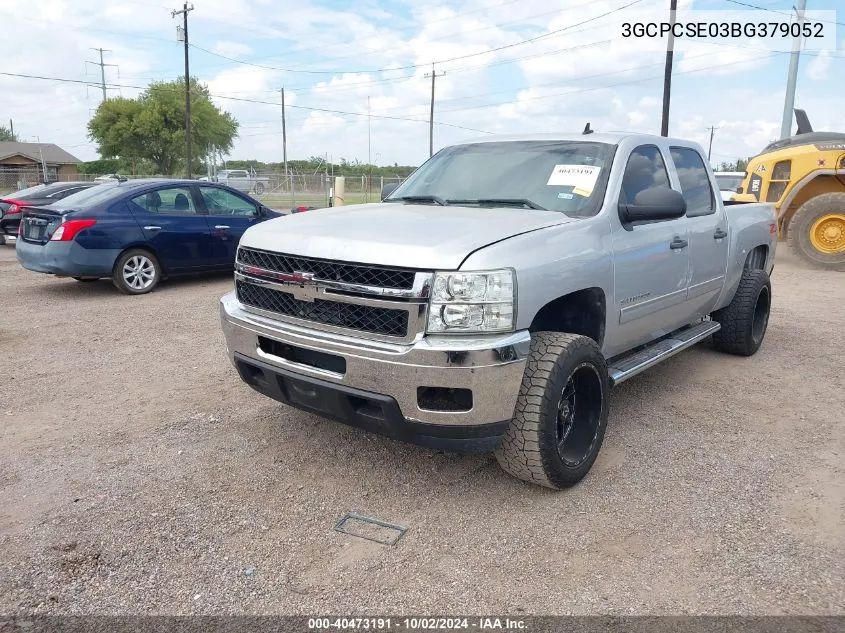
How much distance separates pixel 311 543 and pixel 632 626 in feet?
4.59

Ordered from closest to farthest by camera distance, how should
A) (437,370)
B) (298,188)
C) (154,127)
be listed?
(437,370), (298,188), (154,127)

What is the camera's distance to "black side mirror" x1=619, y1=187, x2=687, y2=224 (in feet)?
12.5

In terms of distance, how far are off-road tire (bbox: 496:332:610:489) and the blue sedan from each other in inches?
276

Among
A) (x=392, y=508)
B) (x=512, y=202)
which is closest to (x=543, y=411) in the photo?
(x=392, y=508)

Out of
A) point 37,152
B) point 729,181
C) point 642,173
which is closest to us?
point 642,173

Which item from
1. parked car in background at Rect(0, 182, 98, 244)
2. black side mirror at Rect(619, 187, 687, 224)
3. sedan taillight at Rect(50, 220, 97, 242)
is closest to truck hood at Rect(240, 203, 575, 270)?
black side mirror at Rect(619, 187, 687, 224)

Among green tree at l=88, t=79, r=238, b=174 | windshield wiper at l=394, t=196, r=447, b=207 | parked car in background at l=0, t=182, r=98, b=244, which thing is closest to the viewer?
windshield wiper at l=394, t=196, r=447, b=207

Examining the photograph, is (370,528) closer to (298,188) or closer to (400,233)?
(400,233)

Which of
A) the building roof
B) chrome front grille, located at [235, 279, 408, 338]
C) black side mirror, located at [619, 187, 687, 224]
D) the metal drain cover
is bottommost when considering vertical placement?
the metal drain cover

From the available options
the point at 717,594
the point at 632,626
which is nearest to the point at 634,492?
the point at 717,594

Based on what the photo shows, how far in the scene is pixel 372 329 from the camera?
312 cm

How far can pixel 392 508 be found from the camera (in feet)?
10.9

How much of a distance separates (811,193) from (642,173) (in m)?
10.00

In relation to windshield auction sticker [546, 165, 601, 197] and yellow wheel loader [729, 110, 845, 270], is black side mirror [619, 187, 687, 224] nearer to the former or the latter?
windshield auction sticker [546, 165, 601, 197]
